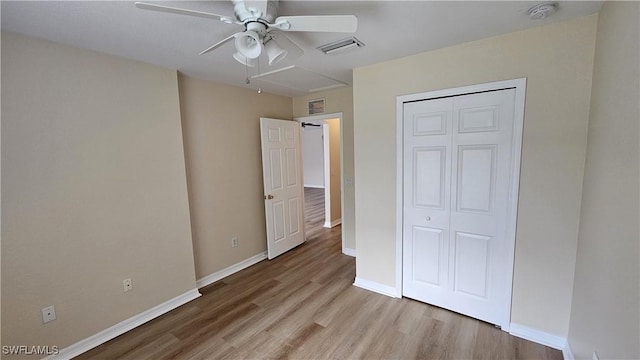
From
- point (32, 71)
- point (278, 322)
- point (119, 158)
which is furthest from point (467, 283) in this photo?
point (32, 71)

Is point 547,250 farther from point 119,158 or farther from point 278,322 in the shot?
point 119,158

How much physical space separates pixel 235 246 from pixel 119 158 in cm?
171

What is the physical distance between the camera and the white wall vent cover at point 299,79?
277 centimetres

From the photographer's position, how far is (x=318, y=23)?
131cm

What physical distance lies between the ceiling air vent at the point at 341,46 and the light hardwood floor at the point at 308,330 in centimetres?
237

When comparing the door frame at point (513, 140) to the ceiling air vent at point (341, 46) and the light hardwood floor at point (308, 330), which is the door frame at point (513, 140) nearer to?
the light hardwood floor at point (308, 330)

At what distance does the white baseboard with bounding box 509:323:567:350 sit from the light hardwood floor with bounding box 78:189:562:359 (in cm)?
5

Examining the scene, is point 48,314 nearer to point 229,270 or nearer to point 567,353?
point 229,270

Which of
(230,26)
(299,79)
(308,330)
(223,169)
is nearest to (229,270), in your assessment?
(223,169)

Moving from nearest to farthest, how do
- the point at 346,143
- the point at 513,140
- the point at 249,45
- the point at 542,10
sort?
the point at 249,45 < the point at 542,10 < the point at 513,140 < the point at 346,143

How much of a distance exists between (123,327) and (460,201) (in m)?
3.15

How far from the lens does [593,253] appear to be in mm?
1513

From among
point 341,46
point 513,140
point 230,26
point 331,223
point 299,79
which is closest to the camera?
point 230,26

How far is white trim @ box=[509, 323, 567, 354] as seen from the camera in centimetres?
195
